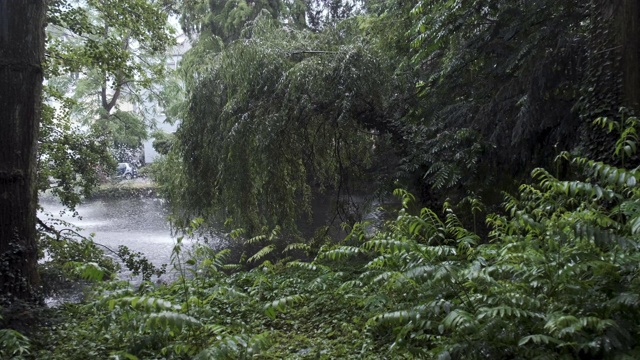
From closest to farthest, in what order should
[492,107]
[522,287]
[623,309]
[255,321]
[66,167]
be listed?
[623,309] → [522,287] → [255,321] → [492,107] → [66,167]

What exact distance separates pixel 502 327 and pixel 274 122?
620 centimetres

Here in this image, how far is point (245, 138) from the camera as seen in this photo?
9.32m

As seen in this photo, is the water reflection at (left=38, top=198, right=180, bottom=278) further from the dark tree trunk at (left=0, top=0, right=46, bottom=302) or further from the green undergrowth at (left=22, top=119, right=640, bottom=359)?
the green undergrowth at (left=22, top=119, right=640, bottom=359)

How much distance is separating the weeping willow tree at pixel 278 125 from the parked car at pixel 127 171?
20.6m

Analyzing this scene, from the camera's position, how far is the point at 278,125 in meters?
9.15

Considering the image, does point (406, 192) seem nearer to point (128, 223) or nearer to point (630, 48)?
point (630, 48)

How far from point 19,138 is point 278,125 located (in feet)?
12.7

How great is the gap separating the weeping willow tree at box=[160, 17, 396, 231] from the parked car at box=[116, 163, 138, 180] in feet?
67.5

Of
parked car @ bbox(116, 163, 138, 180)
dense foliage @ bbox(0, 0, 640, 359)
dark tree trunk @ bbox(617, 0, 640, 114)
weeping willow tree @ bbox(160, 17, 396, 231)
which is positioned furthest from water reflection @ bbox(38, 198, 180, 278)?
dark tree trunk @ bbox(617, 0, 640, 114)

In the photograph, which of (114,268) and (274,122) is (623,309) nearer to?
(274,122)

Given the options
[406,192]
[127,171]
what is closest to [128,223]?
[127,171]

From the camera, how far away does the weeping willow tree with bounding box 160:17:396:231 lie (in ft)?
29.6

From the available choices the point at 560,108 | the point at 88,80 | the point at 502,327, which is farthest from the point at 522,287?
the point at 88,80

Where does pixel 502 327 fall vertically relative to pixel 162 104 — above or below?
below
